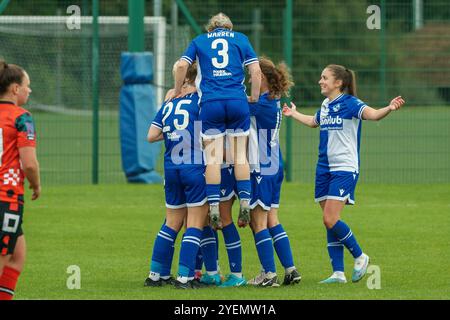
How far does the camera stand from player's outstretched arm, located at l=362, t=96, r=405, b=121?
369 inches

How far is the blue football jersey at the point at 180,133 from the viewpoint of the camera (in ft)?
30.4

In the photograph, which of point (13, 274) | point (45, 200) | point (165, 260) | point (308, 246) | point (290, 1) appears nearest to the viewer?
point (13, 274)

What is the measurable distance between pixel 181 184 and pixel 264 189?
726 mm

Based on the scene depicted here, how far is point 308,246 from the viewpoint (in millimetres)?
12070

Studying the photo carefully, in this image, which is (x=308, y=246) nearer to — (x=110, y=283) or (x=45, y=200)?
(x=110, y=283)

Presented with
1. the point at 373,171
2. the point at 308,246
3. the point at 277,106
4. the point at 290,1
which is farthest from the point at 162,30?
the point at 277,106

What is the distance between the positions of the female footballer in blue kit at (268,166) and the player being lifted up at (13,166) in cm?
233

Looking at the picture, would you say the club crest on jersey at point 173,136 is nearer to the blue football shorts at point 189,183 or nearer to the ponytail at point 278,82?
the blue football shorts at point 189,183

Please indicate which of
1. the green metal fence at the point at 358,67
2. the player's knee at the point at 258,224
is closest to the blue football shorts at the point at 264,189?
the player's knee at the point at 258,224

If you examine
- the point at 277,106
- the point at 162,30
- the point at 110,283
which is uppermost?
the point at 162,30

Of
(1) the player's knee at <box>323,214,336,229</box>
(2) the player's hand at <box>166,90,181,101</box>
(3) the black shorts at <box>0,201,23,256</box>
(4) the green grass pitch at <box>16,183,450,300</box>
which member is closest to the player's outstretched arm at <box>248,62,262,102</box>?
(2) the player's hand at <box>166,90,181,101</box>

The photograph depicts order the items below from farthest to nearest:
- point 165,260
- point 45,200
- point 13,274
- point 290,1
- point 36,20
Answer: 1. point 36,20
2. point 290,1
3. point 45,200
4. point 165,260
5. point 13,274

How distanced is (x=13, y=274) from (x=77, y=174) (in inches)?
480
